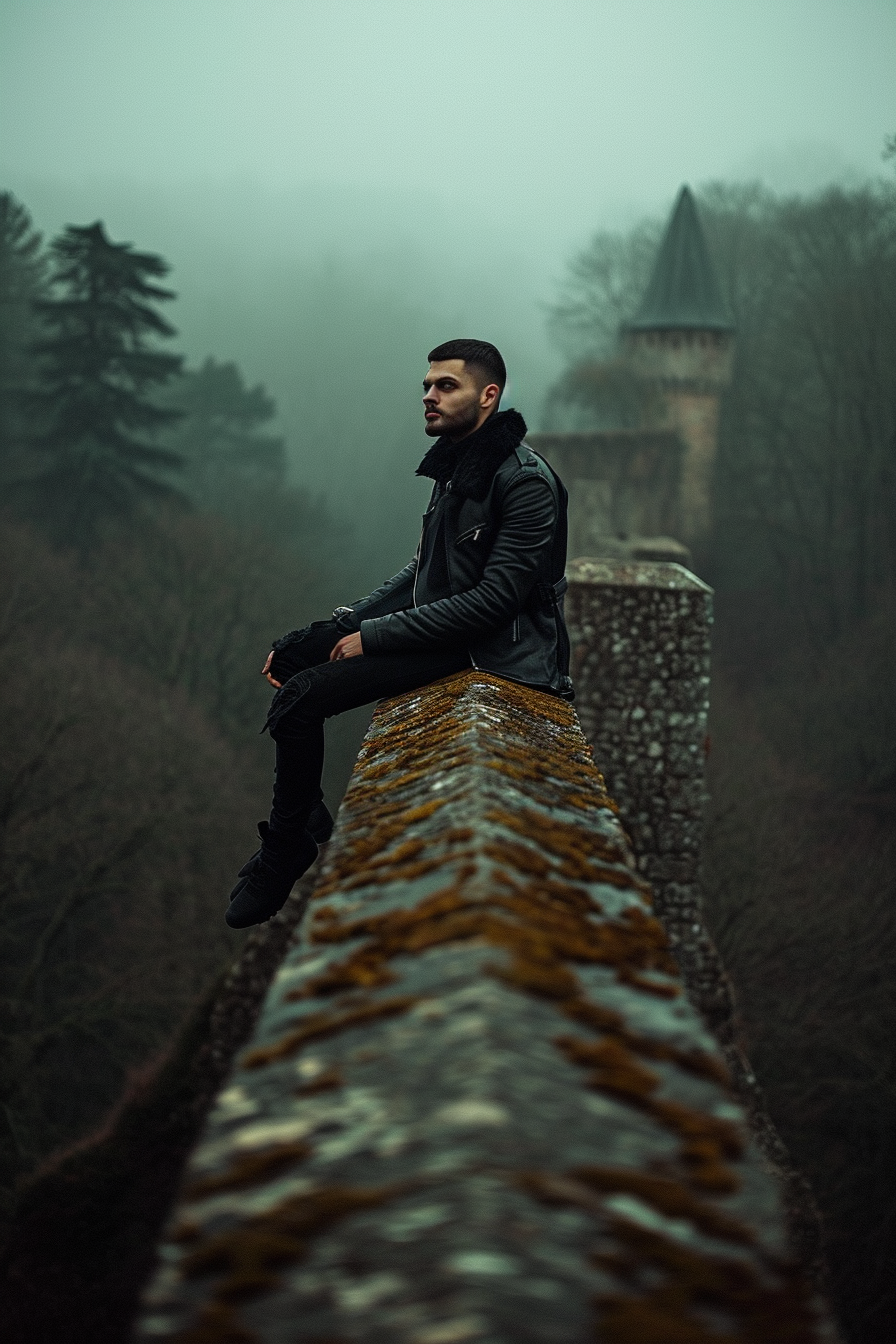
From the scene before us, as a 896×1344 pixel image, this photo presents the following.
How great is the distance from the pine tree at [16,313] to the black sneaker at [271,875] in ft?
104

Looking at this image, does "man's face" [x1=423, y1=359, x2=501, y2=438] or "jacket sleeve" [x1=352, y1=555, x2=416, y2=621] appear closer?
"man's face" [x1=423, y1=359, x2=501, y2=438]

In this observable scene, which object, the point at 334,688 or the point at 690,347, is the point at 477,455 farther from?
the point at 690,347

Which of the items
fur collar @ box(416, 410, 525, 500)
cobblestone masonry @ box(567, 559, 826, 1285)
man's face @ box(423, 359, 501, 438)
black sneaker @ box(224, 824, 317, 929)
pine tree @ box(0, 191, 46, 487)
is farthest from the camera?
pine tree @ box(0, 191, 46, 487)

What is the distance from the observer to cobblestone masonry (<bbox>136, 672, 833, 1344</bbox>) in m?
1.11

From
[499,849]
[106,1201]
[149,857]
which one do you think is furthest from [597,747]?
[149,857]

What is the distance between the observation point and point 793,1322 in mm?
1144

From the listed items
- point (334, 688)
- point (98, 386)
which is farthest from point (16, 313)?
Result: point (334, 688)

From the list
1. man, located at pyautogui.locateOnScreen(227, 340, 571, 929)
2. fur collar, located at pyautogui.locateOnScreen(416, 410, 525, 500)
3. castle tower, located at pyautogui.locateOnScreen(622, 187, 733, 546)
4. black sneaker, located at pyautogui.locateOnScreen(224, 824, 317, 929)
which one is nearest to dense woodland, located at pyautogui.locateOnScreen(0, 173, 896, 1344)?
castle tower, located at pyautogui.locateOnScreen(622, 187, 733, 546)

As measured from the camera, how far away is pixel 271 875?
4348mm

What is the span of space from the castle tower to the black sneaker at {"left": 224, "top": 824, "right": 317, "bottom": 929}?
3907 cm

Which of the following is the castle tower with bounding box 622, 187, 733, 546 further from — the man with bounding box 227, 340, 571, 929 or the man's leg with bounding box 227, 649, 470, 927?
the man's leg with bounding box 227, 649, 470, 927

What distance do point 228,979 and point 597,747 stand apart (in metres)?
2.57

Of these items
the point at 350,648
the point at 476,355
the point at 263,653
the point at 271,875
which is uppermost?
the point at 476,355

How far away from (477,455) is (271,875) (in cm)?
168
